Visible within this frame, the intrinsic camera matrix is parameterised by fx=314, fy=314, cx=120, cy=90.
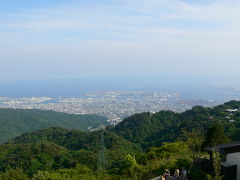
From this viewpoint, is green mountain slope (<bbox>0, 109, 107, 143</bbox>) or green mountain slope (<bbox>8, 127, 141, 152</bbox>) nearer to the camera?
green mountain slope (<bbox>8, 127, 141, 152</bbox>)

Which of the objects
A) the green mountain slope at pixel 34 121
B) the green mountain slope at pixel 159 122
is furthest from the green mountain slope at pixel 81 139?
the green mountain slope at pixel 34 121

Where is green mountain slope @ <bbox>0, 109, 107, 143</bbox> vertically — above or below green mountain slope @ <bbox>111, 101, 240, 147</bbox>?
below

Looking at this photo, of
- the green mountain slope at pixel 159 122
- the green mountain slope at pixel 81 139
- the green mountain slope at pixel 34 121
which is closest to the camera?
the green mountain slope at pixel 81 139

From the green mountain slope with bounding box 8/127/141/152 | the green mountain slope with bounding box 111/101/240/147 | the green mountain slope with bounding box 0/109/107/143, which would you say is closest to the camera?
the green mountain slope with bounding box 8/127/141/152

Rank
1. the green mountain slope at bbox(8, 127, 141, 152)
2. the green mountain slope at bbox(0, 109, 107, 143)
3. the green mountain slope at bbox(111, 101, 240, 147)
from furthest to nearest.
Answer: the green mountain slope at bbox(0, 109, 107, 143), the green mountain slope at bbox(111, 101, 240, 147), the green mountain slope at bbox(8, 127, 141, 152)

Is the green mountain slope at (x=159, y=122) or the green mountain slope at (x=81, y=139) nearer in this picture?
the green mountain slope at (x=81, y=139)

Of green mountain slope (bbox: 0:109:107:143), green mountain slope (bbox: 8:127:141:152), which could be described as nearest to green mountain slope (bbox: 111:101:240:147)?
green mountain slope (bbox: 8:127:141:152)

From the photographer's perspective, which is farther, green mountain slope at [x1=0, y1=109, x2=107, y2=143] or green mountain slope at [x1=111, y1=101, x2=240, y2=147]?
green mountain slope at [x1=0, y1=109, x2=107, y2=143]

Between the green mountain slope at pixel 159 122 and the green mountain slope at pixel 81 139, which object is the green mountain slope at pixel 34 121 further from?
the green mountain slope at pixel 159 122

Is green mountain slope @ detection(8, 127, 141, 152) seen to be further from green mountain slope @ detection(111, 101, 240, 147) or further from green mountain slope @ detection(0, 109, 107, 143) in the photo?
green mountain slope @ detection(0, 109, 107, 143)

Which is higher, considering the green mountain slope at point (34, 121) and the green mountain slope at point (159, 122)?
the green mountain slope at point (159, 122)
